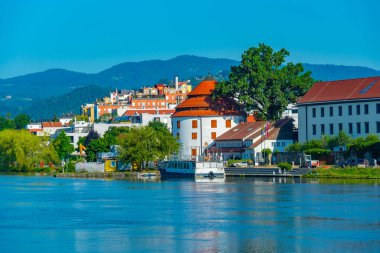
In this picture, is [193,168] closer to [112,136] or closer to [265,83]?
[265,83]

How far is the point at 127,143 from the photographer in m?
111

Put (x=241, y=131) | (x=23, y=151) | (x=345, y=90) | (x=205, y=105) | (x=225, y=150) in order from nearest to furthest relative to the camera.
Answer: (x=345, y=90)
(x=225, y=150)
(x=241, y=131)
(x=23, y=151)
(x=205, y=105)

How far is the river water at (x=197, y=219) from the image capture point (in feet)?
134

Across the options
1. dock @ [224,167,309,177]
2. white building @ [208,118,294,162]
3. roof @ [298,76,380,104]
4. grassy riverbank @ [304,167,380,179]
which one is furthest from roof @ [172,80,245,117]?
grassy riverbank @ [304,167,380,179]

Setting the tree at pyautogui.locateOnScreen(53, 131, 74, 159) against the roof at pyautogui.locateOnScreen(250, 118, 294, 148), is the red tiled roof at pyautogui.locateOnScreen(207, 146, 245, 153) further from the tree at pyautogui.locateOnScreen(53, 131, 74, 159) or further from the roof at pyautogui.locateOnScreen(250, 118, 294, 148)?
the tree at pyautogui.locateOnScreen(53, 131, 74, 159)

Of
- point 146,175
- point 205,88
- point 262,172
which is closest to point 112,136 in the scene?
point 205,88

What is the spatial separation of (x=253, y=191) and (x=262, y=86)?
4729 cm

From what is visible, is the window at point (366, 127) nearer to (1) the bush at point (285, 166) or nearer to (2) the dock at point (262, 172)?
(1) the bush at point (285, 166)

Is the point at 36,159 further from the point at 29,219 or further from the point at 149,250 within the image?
the point at 149,250

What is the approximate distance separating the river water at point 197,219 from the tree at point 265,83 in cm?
4117

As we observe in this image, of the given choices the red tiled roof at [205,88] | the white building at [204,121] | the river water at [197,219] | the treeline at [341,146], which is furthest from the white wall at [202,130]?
the river water at [197,219]

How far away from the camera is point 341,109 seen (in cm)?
10056

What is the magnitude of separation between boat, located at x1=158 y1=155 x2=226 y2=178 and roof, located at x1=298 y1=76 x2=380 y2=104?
13091mm

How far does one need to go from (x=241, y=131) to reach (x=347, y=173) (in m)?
32.0
